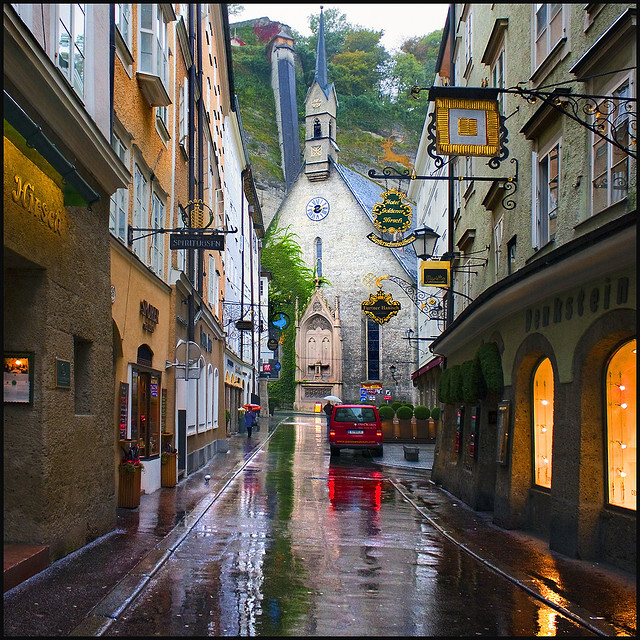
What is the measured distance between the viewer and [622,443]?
9.38 m

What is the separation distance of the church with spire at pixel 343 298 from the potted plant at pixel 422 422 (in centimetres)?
2931

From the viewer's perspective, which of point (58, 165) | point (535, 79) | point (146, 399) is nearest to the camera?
point (58, 165)

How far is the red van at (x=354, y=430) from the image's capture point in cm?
2609

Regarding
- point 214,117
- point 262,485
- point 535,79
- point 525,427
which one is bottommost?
point 262,485

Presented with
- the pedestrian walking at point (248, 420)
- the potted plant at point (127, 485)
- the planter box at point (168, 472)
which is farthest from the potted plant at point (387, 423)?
the potted plant at point (127, 485)

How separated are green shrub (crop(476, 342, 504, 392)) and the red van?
1214cm

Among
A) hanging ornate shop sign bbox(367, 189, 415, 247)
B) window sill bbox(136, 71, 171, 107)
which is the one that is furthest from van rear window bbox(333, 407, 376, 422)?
window sill bbox(136, 71, 171, 107)

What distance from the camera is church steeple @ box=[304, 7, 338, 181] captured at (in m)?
68.4

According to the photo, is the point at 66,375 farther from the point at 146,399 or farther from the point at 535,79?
the point at 535,79

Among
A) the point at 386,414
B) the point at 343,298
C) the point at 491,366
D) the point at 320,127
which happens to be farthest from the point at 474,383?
the point at 320,127

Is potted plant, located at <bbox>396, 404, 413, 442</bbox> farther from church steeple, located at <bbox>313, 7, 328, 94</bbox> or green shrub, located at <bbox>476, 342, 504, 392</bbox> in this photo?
church steeple, located at <bbox>313, 7, 328, 94</bbox>

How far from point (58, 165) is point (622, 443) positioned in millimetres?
6812

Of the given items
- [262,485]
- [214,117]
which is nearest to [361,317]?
[214,117]

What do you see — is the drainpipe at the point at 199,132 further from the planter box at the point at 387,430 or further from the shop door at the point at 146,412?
the planter box at the point at 387,430
